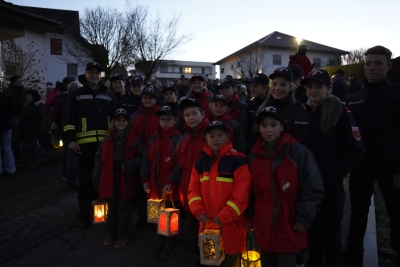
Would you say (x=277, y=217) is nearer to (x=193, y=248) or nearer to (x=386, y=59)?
(x=193, y=248)

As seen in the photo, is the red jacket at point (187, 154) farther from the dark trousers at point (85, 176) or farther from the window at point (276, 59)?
the window at point (276, 59)

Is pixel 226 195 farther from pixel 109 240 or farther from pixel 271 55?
pixel 271 55

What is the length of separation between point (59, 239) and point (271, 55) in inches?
1784

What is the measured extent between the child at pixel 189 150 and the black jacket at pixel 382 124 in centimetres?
178

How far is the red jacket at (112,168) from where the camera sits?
4.36 metres

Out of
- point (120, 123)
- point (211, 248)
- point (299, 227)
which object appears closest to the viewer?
point (299, 227)

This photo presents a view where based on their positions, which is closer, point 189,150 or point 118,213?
point 189,150

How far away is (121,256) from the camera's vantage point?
4121mm

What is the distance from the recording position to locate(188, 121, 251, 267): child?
9.81 feet

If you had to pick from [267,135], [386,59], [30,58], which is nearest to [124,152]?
[267,135]

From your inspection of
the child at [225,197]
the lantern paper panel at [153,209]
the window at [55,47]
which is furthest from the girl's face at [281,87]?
the window at [55,47]

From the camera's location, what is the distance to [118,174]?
445cm

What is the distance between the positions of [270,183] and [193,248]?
1.67 m

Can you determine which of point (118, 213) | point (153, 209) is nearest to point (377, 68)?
point (153, 209)
